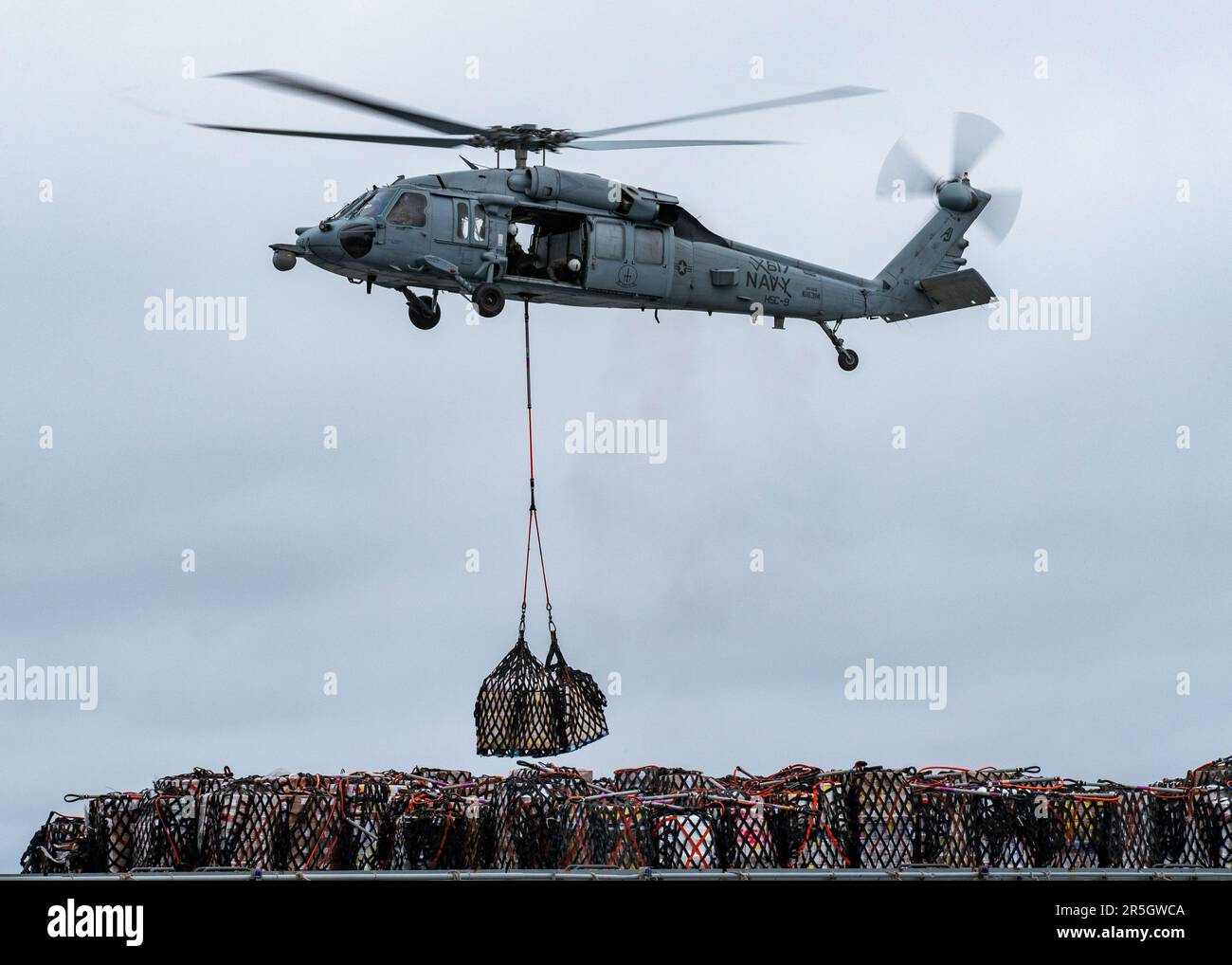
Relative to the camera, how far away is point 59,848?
87.6ft

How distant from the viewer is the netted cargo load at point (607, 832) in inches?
907

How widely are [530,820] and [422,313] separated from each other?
407 inches

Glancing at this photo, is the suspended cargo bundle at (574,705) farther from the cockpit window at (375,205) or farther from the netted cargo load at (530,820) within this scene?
the cockpit window at (375,205)

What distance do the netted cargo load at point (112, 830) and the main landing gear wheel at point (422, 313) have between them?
9.40 m

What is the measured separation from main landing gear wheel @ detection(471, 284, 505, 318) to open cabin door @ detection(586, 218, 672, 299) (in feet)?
5.74

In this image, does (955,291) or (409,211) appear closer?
(409,211)

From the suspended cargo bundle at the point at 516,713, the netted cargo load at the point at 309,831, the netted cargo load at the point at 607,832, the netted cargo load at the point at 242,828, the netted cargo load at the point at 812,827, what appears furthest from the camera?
the suspended cargo bundle at the point at 516,713

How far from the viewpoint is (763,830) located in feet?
77.2

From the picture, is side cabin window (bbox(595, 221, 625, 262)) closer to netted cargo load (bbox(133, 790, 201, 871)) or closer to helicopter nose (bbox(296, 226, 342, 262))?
helicopter nose (bbox(296, 226, 342, 262))

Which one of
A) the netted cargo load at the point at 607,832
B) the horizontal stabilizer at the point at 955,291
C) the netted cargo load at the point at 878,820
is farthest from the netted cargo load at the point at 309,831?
the horizontal stabilizer at the point at 955,291

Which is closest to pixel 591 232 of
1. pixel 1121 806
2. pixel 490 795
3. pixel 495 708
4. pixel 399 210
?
pixel 399 210

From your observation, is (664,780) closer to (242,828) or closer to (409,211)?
(242,828)

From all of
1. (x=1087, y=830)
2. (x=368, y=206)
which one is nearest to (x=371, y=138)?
(x=368, y=206)
